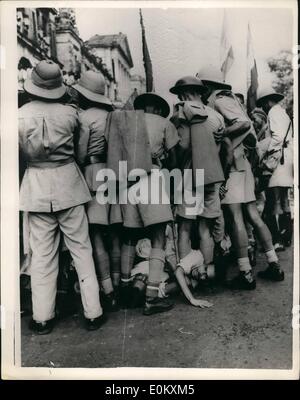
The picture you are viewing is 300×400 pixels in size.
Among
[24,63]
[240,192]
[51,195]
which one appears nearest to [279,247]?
[240,192]

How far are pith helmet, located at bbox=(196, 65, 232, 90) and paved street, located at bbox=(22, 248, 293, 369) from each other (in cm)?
203

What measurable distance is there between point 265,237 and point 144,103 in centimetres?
172

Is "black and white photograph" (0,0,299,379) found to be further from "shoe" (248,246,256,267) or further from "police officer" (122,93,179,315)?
"shoe" (248,246,256,267)

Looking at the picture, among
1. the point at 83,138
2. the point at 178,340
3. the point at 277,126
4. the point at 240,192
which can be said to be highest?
the point at 277,126

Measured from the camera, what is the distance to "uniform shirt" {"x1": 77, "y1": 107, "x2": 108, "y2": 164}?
154 inches

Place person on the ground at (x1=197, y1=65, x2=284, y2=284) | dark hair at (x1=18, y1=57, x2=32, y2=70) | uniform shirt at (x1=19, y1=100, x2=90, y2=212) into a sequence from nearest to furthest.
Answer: uniform shirt at (x1=19, y1=100, x2=90, y2=212) < dark hair at (x1=18, y1=57, x2=32, y2=70) < person on the ground at (x1=197, y1=65, x2=284, y2=284)

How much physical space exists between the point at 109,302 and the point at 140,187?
1076 millimetres

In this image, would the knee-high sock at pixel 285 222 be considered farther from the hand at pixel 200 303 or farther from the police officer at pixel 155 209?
the police officer at pixel 155 209

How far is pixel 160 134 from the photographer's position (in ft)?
13.2

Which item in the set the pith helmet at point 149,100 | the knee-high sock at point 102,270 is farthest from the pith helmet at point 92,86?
the knee-high sock at point 102,270

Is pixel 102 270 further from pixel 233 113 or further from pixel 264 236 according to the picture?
pixel 233 113

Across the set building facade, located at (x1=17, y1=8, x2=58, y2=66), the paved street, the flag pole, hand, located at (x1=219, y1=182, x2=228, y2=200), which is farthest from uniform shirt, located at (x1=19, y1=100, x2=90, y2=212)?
hand, located at (x1=219, y1=182, x2=228, y2=200)

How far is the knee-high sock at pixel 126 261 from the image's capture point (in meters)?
4.14
